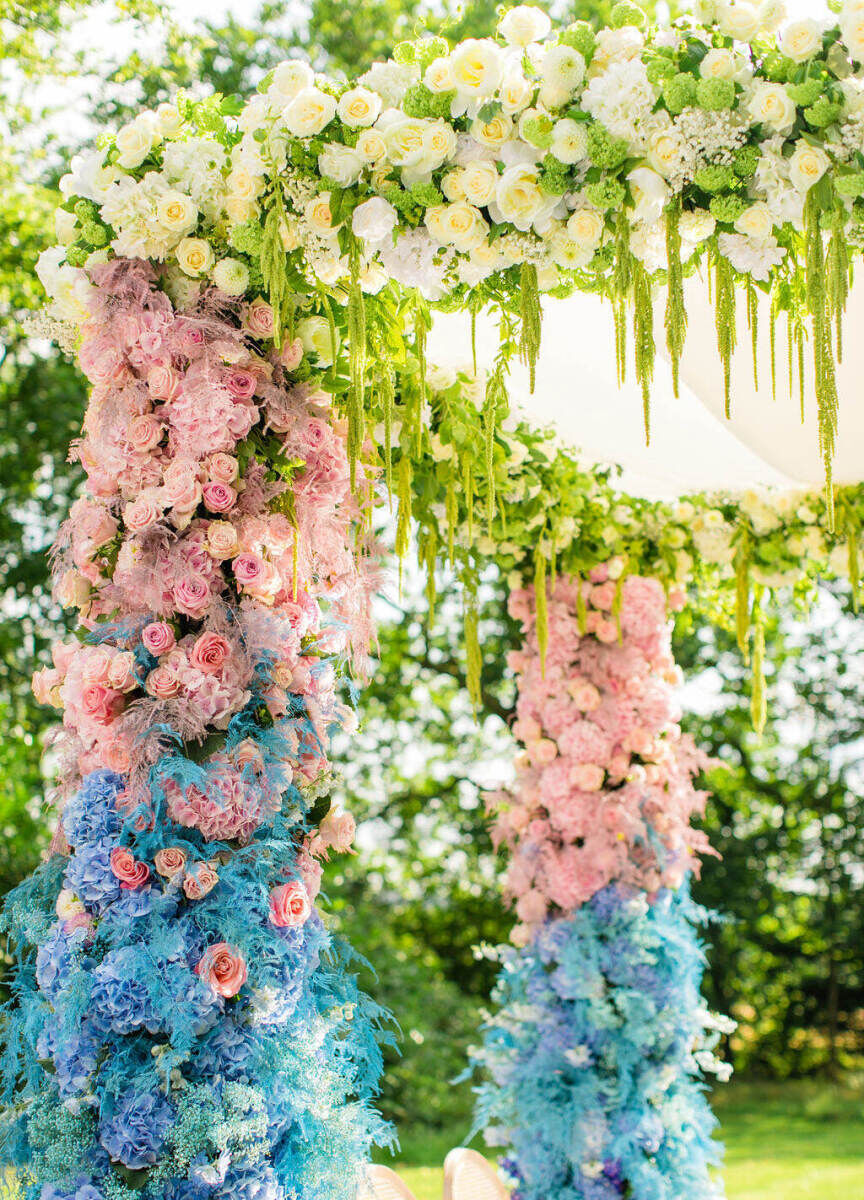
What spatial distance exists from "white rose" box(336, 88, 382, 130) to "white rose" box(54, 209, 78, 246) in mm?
720

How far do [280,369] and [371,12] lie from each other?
22.4ft

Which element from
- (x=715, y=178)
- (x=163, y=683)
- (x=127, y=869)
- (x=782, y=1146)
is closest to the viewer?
(x=715, y=178)

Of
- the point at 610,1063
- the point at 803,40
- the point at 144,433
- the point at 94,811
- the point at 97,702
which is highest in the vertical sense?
the point at 803,40

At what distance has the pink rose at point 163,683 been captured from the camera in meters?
2.51

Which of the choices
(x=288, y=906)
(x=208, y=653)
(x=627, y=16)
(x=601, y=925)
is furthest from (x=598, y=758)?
(x=627, y=16)

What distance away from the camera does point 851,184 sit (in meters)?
2.20

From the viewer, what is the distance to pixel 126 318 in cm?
265

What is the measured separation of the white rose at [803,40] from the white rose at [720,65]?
0.34 ft

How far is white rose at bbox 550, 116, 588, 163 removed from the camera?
7.67 feet

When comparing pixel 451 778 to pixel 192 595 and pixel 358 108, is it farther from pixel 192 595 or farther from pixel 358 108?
pixel 358 108

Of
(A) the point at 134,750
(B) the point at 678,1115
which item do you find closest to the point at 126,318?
(A) the point at 134,750

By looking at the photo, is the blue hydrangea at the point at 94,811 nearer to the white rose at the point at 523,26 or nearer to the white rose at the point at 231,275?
the white rose at the point at 231,275

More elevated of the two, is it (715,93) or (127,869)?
(715,93)

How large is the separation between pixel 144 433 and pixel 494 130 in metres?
0.98
